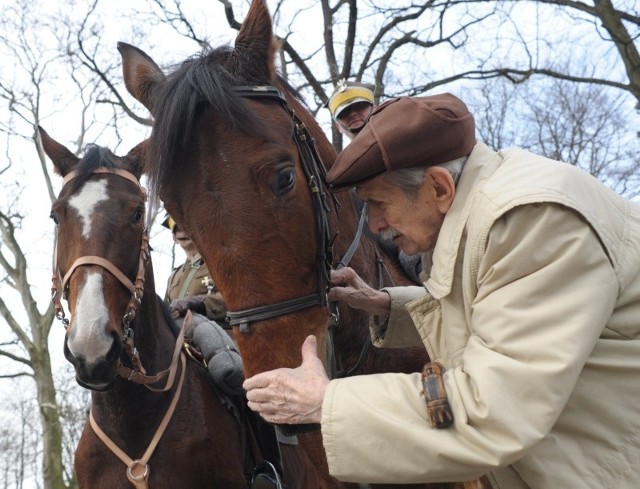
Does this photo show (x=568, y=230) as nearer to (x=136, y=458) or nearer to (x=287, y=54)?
(x=136, y=458)

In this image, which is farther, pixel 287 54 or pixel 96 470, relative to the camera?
pixel 287 54

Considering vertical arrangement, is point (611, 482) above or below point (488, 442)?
below

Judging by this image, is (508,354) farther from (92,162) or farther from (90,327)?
(92,162)

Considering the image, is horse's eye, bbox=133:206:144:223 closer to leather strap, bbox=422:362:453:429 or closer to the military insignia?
the military insignia

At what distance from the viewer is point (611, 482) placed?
1725 mm

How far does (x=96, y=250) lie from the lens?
12.5 feet

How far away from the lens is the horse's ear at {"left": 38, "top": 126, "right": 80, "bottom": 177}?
454 cm

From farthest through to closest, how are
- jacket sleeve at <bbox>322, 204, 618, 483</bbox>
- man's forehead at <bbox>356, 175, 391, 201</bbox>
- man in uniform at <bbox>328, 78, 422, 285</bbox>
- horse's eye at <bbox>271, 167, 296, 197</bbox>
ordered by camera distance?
1. man in uniform at <bbox>328, 78, 422, 285</bbox>
2. horse's eye at <bbox>271, 167, 296, 197</bbox>
3. man's forehead at <bbox>356, 175, 391, 201</bbox>
4. jacket sleeve at <bbox>322, 204, 618, 483</bbox>

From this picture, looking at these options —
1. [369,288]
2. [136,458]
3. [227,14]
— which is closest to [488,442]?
[369,288]

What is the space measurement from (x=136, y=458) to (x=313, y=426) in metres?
2.06

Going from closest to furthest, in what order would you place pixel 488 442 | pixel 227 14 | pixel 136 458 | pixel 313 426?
pixel 488 442 < pixel 313 426 < pixel 136 458 < pixel 227 14

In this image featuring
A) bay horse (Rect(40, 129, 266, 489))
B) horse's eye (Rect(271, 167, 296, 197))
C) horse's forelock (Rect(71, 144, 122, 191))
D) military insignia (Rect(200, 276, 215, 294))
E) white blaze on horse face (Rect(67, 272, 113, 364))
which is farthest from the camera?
military insignia (Rect(200, 276, 215, 294))

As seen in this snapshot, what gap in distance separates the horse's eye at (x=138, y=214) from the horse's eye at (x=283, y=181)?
198cm

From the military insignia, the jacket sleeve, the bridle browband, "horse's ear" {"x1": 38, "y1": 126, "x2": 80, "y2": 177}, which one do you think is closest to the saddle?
the military insignia
